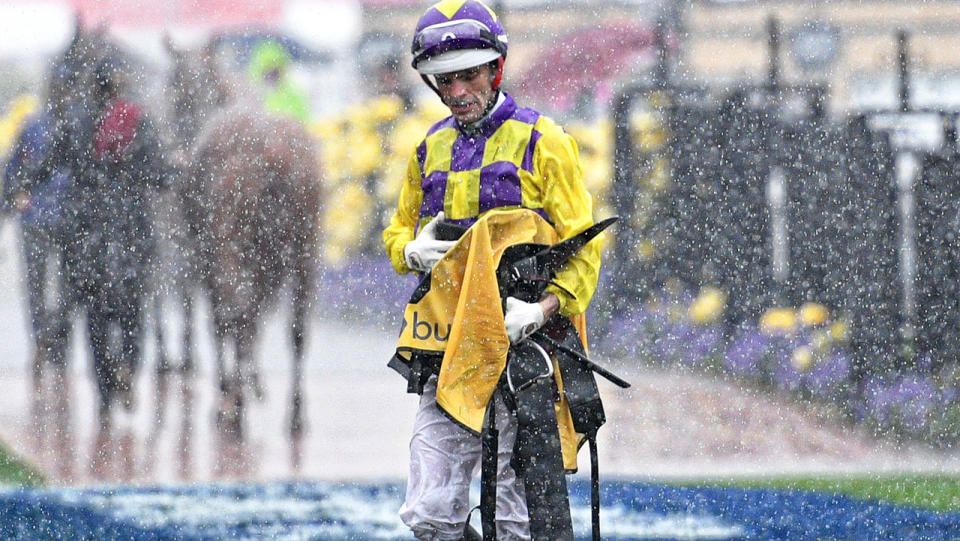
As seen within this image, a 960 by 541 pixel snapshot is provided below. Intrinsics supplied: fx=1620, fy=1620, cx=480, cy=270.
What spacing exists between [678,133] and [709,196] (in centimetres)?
35

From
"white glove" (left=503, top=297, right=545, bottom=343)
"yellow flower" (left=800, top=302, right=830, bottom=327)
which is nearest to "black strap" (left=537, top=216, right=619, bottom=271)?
"white glove" (left=503, top=297, right=545, bottom=343)

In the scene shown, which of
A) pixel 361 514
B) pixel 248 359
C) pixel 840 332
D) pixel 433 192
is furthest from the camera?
pixel 840 332

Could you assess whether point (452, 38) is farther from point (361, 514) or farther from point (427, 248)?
point (361, 514)

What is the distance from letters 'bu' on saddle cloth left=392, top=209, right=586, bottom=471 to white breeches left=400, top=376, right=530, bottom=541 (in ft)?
0.28

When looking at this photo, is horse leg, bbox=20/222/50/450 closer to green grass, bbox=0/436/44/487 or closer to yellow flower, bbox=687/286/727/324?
green grass, bbox=0/436/44/487

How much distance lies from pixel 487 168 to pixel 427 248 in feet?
0.72

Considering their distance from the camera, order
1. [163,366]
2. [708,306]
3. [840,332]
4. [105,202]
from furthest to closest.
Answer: [708,306] → [163,366] → [840,332] → [105,202]

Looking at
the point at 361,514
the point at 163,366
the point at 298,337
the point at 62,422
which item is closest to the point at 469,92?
the point at 361,514

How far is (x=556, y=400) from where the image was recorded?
11.9 ft

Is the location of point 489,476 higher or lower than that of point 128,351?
lower

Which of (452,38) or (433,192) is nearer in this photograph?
(452,38)

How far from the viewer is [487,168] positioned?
11.7ft

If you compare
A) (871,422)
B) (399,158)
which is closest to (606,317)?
(399,158)

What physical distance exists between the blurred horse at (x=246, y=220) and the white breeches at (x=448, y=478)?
2.84 meters
